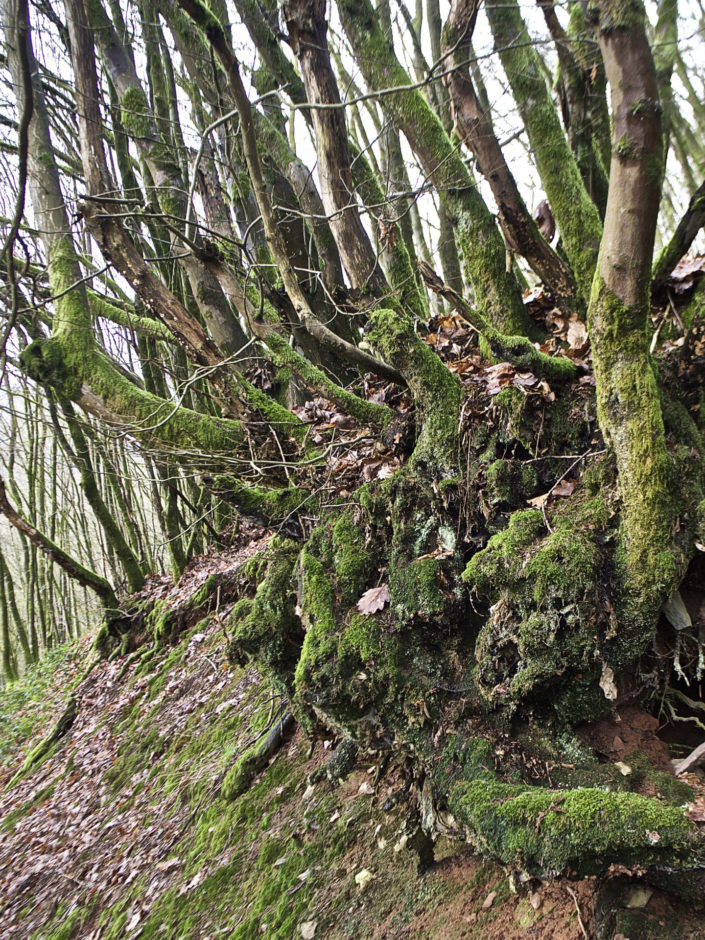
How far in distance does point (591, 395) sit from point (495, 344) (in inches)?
25.2

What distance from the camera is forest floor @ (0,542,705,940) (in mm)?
2350

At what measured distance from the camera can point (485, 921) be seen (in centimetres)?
234

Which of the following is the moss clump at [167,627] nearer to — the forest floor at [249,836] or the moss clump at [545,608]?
the forest floor at [249,836]

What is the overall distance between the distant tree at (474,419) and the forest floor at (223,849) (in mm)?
230

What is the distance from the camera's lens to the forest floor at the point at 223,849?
2.35 meters

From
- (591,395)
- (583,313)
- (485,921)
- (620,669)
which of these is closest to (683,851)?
(620,669)

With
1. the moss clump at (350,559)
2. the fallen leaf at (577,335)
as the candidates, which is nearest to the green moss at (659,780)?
the moss clump at (350,559)

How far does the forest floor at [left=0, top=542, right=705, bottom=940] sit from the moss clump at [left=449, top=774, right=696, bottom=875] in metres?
0.20

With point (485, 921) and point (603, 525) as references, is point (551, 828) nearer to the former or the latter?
point (485, 921)

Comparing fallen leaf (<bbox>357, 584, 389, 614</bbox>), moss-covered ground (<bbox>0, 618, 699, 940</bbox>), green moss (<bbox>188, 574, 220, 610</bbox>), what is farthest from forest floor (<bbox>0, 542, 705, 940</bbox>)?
fallen leaf (<bbox>357, 584, 389, 614</bbox>)

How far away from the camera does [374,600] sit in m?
3.32

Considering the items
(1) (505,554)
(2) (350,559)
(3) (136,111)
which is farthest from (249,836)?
(3) (136,111)

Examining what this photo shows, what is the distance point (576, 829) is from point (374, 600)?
1530mm

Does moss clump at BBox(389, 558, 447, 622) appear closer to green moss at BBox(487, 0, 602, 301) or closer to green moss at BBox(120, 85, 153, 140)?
green moss at BBox(487, 0, 602, 301)
